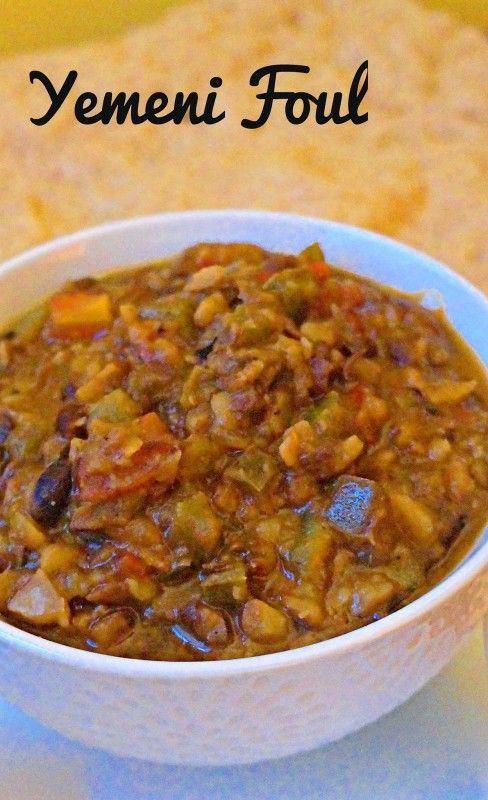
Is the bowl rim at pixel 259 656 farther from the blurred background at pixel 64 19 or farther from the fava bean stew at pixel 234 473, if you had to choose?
the blurred background at pixel 64 19

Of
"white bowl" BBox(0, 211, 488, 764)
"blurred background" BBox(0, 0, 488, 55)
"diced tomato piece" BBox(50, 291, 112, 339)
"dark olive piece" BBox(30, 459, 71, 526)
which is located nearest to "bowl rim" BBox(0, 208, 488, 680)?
"white bowl" BBox(0, 211, 488, 764)

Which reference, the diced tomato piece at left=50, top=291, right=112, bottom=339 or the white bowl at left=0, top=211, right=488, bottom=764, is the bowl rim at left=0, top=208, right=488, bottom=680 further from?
the diced tomato piece at left=50, top=291, right=112, bottom=339

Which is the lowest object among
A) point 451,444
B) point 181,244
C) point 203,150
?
point 451,444

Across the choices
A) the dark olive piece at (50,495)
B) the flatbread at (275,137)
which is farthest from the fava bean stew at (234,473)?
the flatbread at (275,137)

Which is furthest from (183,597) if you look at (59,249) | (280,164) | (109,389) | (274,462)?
(280,164)

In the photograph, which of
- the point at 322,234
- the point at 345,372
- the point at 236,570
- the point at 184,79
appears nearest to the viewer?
the point at 236,570

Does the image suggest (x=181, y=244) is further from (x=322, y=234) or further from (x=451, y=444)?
(x=451, y=444)
